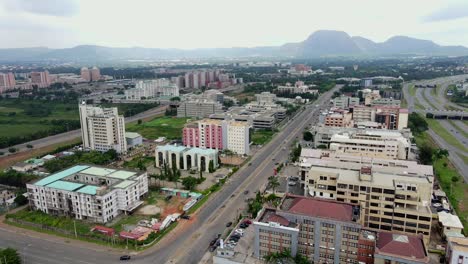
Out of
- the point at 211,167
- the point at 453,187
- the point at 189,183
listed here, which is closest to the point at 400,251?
the point at 453,187

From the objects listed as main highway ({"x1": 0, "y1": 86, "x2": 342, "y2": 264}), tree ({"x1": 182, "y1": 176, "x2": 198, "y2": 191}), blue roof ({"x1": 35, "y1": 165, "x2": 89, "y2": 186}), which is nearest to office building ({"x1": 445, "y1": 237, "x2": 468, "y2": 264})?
main highway ({"x1": 0, "y1": 86, "x2": 342, "y2": 264})

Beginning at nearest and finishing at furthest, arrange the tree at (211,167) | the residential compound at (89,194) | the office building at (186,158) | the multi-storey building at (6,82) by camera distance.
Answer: the residential compound at (89,194) < the tree at (211,167) < the office building at (186,158) < the multi-storey building at (6,82)

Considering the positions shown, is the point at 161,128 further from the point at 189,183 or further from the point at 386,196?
the point at 386,196

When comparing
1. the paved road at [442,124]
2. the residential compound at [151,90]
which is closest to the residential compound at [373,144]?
the paved road at [442,124]

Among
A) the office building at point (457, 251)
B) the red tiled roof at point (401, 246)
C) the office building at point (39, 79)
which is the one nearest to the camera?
the red tiled roof at point (401, 246)

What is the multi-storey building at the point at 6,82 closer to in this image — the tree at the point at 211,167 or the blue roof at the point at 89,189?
the tree at the point at 211,167

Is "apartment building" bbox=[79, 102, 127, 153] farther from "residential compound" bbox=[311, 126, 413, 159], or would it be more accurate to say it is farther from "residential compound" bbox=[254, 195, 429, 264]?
"residential compound" bbox=[254, 195, 429, 264]
